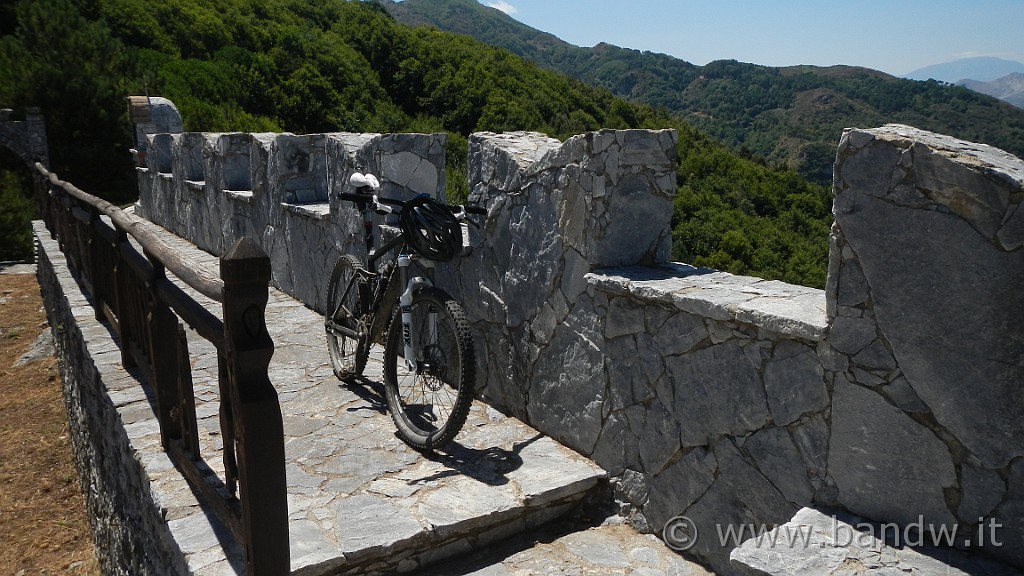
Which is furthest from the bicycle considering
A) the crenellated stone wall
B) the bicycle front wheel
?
the crenellated stone wall

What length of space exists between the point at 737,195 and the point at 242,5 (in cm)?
2399

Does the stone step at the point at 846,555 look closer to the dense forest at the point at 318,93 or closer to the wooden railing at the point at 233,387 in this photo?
the wooden railing at the point at 233,387

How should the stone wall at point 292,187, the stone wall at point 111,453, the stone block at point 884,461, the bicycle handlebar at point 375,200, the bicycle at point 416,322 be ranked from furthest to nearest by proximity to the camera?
the stone wall at point 292,187, the bicycle handlebar at point 375,200, the bicycle at point 416,322, the stone wall at point 111,453, the stone block at point 884,461

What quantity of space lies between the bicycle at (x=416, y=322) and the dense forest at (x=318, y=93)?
5814 millimetres

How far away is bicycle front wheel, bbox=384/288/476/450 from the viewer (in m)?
3.12

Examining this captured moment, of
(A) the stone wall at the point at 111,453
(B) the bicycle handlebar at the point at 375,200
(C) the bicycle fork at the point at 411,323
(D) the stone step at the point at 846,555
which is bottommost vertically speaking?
(A) the stone wall at the point at 111,453

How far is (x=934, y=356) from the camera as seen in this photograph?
6.11ft

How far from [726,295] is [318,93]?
28.4m

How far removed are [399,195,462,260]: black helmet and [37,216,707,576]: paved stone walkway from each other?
853mm

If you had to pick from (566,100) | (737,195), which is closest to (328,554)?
(737,195)

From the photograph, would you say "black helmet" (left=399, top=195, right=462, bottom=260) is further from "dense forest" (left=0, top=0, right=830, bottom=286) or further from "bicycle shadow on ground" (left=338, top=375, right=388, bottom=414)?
"dense forest" (left=0, top=0, right=830, bottom=286)

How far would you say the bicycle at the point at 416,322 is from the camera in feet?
10.6

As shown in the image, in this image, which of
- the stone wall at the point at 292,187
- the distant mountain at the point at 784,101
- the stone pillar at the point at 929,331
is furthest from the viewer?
the distant mountain at the point at 784,101

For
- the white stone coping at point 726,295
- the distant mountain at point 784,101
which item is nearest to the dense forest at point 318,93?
the white stone coping at point 726,295
